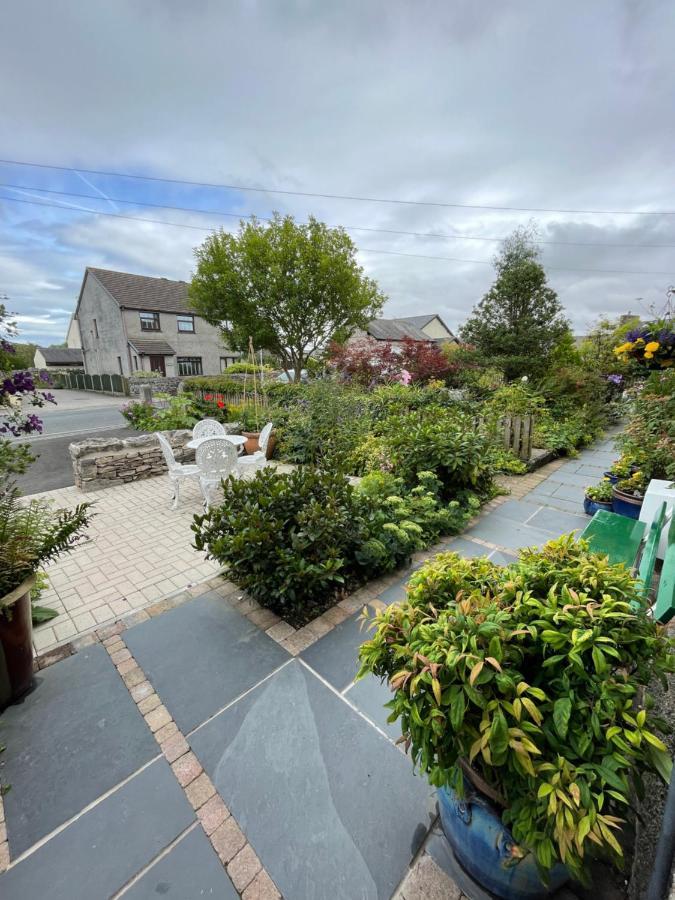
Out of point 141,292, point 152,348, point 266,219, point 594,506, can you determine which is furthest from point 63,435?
point 141,292

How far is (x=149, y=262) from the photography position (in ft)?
73.4

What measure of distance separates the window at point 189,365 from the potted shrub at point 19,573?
82.2 ft

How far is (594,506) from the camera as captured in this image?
412cm

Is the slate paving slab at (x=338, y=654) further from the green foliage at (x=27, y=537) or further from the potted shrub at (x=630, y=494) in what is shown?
the potted shrub at (x=630, y=494)

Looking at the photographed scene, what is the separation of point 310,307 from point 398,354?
15.9 ft

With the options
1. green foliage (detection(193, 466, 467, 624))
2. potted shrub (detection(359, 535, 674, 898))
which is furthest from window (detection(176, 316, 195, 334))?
potted shrub (detection(359, 535, 674, 898))

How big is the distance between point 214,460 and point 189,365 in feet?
77.0

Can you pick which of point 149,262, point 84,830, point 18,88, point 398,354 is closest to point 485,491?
point 84,830

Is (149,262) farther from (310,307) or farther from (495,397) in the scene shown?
(495,397)

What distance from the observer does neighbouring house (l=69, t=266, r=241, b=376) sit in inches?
894

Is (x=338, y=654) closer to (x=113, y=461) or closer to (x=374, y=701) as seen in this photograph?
(x=374, y=701)

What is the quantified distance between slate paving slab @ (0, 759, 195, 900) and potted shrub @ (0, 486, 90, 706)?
0.75 m

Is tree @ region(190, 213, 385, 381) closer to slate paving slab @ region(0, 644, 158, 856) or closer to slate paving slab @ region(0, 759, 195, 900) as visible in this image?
slate paving slab @ region(0, 644, 158, 856)

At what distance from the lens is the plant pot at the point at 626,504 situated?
363cm
